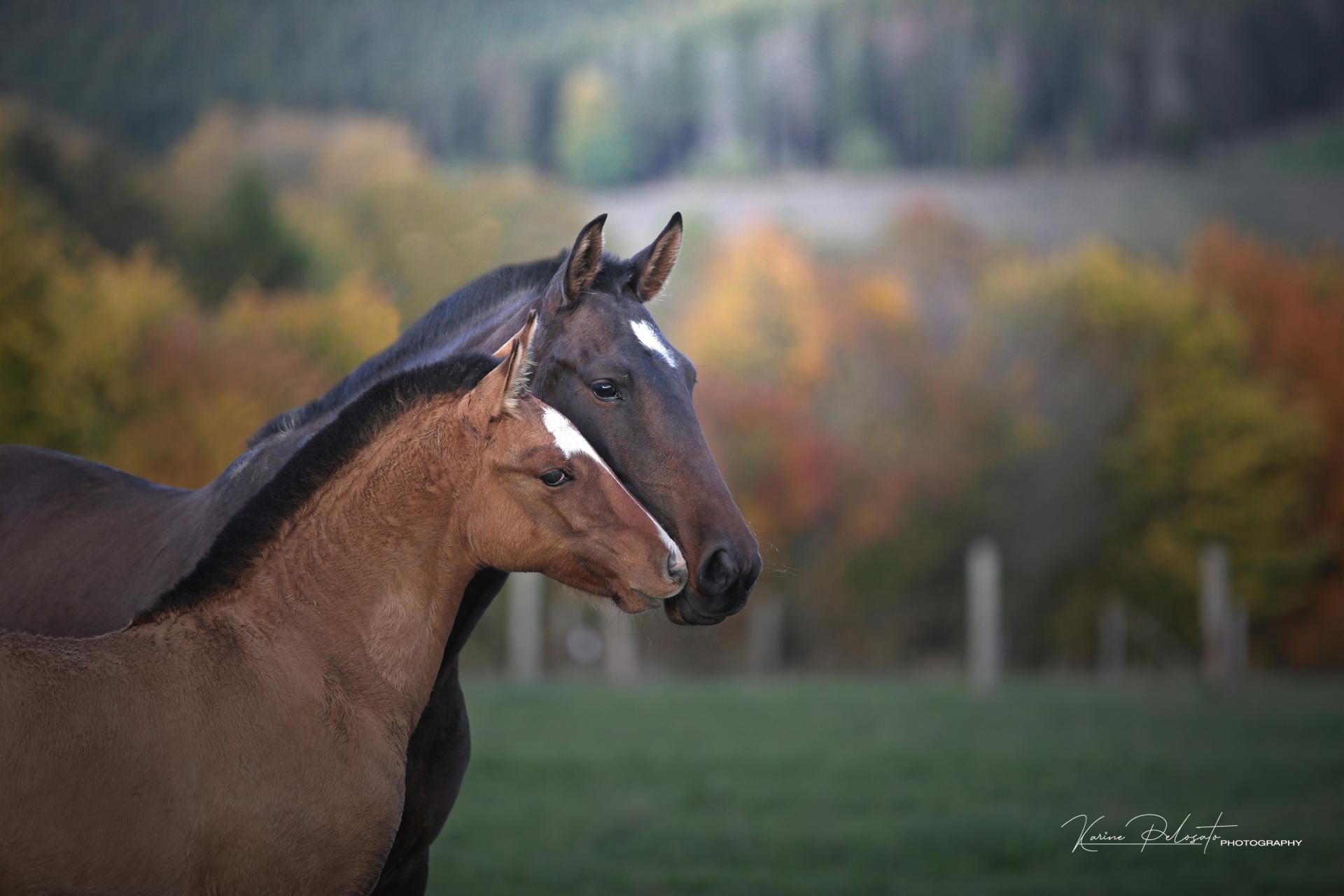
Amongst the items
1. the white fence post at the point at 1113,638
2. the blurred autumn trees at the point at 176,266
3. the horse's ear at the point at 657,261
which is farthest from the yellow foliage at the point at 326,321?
the white fence post at the point at 1113,638

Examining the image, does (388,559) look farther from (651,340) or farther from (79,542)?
(79,542)

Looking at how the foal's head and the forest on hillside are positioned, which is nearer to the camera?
the foal's head

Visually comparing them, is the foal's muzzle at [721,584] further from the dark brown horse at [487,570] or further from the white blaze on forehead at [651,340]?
the white blaze on forehead at [651,340]

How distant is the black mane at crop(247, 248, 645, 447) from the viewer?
3953 mm

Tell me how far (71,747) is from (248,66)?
30.5 meters

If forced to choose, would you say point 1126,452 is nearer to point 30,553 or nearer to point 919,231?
point 919,231

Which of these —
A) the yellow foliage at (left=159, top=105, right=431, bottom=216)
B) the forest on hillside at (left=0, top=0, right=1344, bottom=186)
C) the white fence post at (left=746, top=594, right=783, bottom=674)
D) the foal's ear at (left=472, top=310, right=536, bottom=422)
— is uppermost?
the forest on hillside at (left=0, top=0, right=1344, bottom=186)

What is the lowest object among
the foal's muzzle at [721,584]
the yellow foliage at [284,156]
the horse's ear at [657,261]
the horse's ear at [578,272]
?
the foal's muzzle at [721,584]

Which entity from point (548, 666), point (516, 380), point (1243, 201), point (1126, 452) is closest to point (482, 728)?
point (516, 380)

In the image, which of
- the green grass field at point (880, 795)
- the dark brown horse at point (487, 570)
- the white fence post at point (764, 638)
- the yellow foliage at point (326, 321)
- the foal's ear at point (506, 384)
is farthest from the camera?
the white fence post at point (764, 638)

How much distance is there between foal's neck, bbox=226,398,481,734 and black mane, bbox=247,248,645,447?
19.4 inches

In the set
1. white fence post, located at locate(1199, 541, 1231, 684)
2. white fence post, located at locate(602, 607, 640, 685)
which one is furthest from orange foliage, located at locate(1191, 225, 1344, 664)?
white fence post, located at locate(602, 607, 640, 685)

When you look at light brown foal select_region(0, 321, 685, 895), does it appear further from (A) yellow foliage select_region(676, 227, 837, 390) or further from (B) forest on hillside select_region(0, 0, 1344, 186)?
(A) yellow foliage select_region(676, 227, 837, 390)

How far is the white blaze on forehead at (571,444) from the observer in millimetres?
3260
